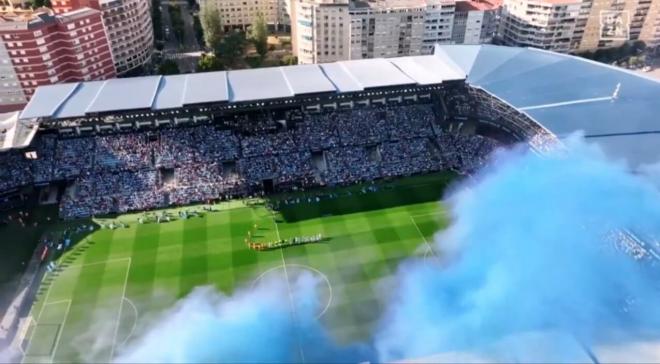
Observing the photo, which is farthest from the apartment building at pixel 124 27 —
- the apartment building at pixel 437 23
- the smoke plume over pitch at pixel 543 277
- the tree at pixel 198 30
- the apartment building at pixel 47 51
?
the smoke plume over pitch at pixel 543 277

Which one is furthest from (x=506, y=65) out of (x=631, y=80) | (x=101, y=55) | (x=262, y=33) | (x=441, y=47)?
A: (x=101, y=55)

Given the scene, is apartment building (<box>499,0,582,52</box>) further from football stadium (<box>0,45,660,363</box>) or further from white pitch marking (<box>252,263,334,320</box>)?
white pitch marking (<box>252,263,334,320</box>)

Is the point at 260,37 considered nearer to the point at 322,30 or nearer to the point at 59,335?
the point at 322,30

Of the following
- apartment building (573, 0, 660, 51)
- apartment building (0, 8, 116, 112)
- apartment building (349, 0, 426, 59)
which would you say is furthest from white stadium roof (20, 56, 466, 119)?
apartment building (573, 0, 660, 51)

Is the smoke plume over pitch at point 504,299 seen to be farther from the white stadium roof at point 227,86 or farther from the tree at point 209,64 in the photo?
the tree at point 209,64

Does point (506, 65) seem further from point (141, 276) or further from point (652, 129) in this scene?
point (141, 276)

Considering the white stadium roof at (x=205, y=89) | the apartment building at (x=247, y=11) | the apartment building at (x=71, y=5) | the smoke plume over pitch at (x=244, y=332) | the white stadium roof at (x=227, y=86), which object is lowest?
the smoke plume over pitch at (x=244, y=332)
